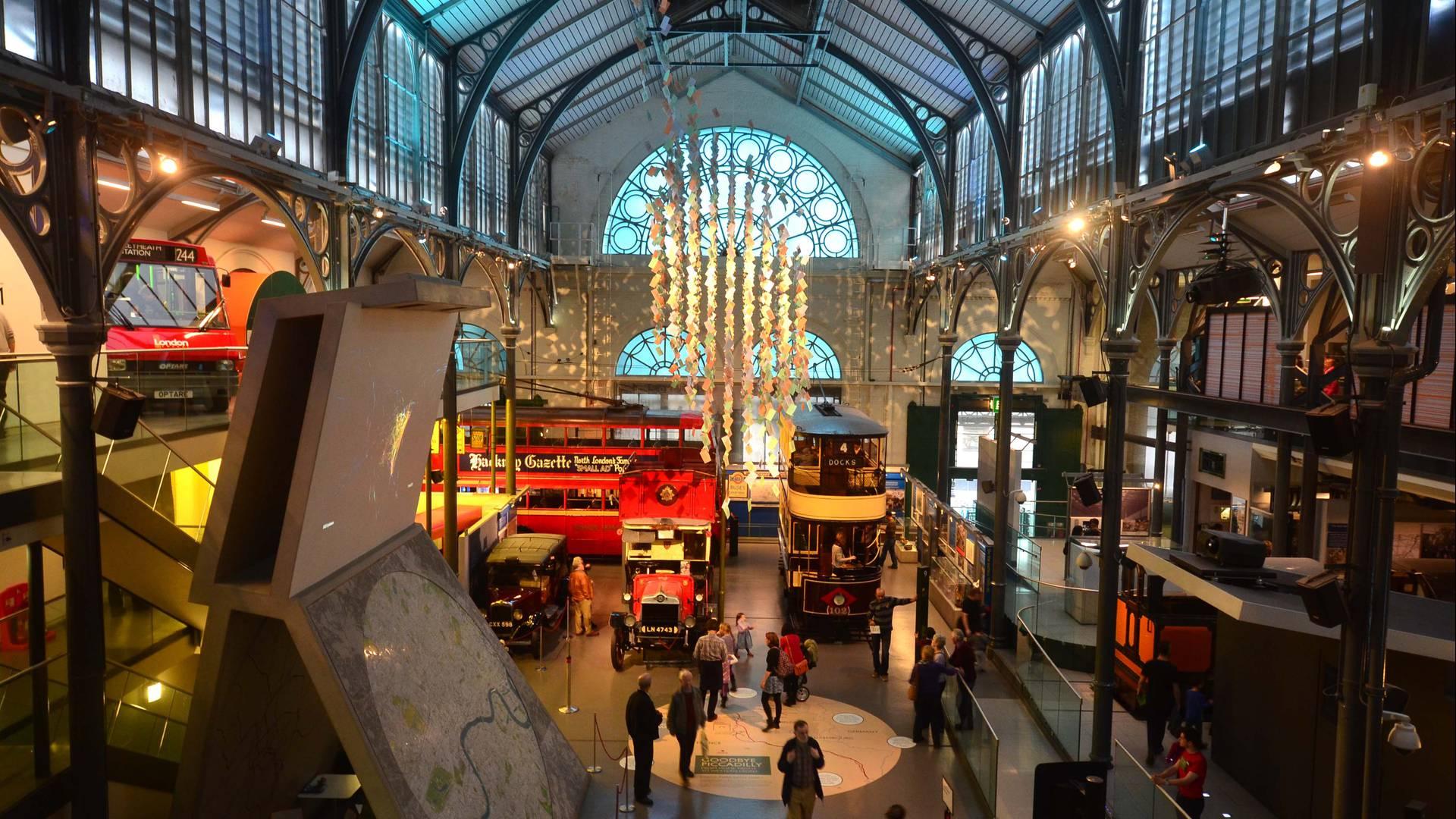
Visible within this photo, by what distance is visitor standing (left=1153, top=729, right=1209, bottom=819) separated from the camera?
8734 millimetres

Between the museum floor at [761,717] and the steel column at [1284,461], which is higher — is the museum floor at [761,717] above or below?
below

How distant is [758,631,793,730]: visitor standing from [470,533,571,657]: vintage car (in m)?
4.04

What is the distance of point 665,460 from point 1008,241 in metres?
7.45

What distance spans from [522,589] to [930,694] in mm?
6927

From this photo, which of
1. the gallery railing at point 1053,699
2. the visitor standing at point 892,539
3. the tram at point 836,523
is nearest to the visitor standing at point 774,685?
the gallery railing at point 1053,699

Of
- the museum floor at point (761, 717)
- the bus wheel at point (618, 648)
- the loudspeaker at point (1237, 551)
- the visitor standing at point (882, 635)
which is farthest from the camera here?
the bus wheel at point (618, 648)

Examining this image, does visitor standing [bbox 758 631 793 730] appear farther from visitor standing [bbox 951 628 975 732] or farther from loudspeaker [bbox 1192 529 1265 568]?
loudspeaker [bbox 1192 529 1265 568]

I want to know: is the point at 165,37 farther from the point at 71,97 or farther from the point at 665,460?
the point at 665,460

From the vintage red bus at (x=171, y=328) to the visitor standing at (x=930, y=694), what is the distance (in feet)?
31.4

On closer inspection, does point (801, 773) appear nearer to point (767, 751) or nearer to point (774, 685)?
point (767, 751)

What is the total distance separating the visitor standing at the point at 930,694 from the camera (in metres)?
11.1

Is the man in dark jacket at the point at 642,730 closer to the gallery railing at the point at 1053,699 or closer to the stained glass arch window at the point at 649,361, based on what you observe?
the gallery railing at the point at 1053,699

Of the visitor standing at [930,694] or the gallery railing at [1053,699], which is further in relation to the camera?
the visitor standing at [930,694]

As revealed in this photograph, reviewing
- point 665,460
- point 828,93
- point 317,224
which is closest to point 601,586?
point 665,460
